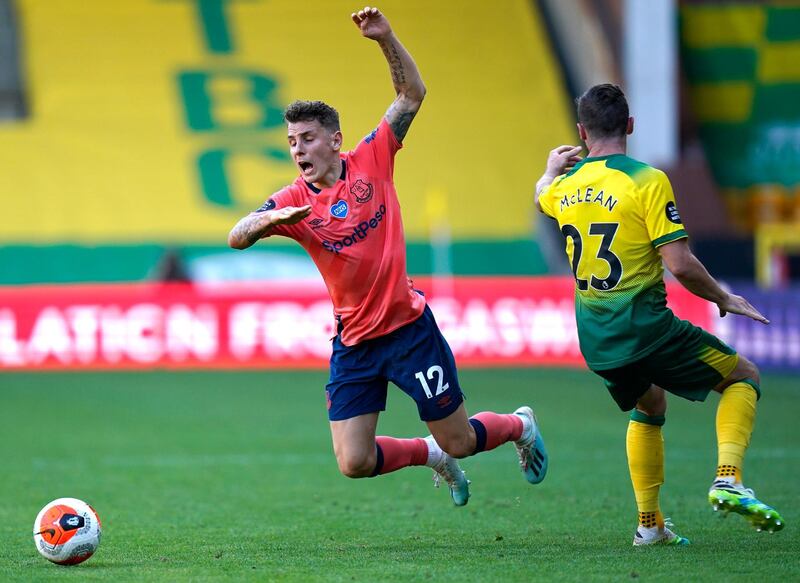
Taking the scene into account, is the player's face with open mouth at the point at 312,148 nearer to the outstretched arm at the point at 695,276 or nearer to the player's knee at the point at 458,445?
the player's knee at the point at 458,445

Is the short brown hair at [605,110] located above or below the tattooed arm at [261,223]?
above

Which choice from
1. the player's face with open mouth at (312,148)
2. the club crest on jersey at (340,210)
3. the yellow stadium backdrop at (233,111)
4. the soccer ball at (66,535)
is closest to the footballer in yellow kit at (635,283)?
the club crest on jersey at (340,210)

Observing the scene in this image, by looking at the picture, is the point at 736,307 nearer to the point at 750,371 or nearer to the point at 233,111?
the point at 750,371

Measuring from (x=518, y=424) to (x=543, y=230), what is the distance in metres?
19.6

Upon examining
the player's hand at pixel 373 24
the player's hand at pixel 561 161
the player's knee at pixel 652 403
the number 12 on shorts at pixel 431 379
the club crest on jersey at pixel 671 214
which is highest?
the player's hand at pixel 373 24

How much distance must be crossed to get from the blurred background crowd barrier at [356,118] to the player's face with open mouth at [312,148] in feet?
60.0

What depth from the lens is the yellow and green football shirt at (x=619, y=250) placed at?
6.02 meters

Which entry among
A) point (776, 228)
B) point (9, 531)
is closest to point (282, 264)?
point (776, 228)

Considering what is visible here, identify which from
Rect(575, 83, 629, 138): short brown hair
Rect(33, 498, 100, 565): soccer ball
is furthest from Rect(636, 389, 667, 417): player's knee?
Rect(33, 498, 100, 565): soccer ball

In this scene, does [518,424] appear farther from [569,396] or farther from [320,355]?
[320,355]

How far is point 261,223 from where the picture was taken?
19.9 ft

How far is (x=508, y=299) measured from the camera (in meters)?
18.9

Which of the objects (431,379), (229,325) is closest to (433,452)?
(431,379)

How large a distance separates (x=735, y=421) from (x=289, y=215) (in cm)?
224
